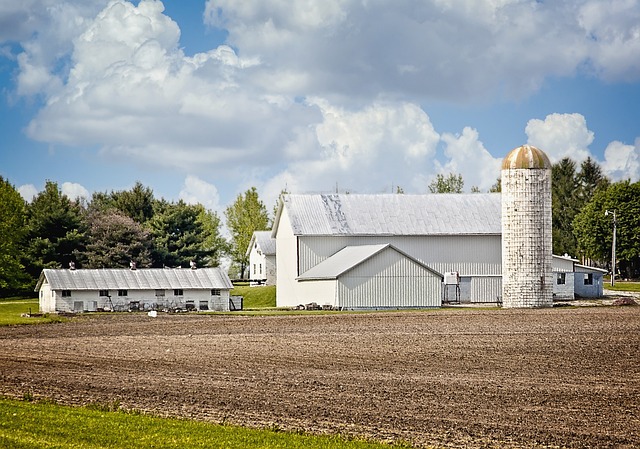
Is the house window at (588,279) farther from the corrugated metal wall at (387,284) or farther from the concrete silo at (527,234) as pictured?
the corrugated metal wall at (387,284)

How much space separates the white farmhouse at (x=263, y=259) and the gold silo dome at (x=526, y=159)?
130ft

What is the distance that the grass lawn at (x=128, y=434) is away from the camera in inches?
629

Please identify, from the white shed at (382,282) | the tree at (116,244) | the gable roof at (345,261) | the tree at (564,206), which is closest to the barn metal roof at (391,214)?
the gable roof at (345,261)

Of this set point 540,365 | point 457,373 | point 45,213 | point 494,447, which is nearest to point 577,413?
point 494,447

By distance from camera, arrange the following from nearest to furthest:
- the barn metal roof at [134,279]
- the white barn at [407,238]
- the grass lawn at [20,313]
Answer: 1. the grass lawn at [20,313]
2. the barn metal roof at [134,279]
3. the white barn at [407,238]

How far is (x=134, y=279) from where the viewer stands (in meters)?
74.0

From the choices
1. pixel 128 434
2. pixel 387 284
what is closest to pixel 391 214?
pixel 387 284

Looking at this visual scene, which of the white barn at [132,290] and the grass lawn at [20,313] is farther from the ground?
the white barn at [132,290]

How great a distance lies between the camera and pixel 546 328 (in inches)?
1772

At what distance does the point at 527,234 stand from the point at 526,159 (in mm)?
5056

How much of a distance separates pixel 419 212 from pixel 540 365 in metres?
51.9

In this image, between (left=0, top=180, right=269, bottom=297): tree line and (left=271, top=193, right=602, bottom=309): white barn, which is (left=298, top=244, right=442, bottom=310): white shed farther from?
(left=0, top=180, right=269, bottom=297): tree line

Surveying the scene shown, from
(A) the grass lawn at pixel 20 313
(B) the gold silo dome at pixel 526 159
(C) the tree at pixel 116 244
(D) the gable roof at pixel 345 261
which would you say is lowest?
(A) the grass lawn at pixel 20 313

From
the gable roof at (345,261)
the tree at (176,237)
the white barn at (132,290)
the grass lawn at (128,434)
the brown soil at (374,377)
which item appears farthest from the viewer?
the tree at (176,237)
